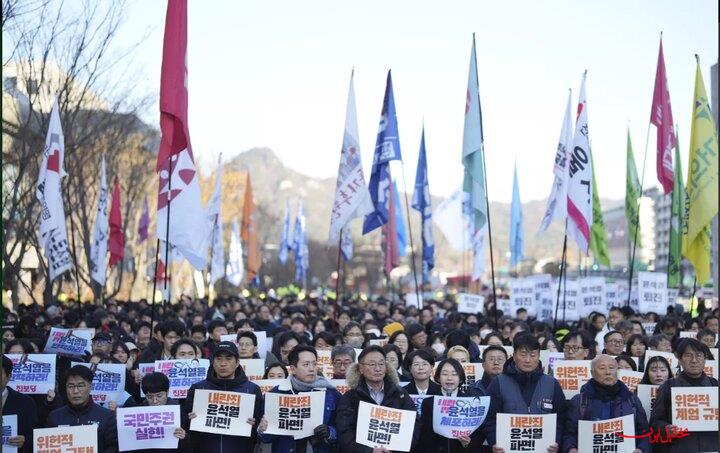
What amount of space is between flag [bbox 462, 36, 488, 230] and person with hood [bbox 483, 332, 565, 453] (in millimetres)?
8077

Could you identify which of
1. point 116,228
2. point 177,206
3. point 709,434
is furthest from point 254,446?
point 116,228

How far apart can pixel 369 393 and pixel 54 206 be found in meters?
11.5

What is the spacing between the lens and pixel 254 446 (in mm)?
9133

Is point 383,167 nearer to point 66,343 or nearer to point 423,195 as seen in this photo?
point 66,343

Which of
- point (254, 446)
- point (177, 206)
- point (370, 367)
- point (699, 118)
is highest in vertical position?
point (699, 118)

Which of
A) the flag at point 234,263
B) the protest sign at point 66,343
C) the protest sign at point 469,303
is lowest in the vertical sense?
the protest sign at point 66,343

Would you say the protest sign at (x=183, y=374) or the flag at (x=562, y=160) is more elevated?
the flag at (x=562, y=160)

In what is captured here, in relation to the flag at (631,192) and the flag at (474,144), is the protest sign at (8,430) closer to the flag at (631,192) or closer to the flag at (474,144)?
the flag at (474,144)

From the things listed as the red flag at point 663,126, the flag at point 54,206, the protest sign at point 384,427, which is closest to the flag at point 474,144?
the red flag at point 663,126

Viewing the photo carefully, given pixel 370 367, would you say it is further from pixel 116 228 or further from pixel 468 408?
pixel 116 228

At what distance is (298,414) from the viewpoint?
28.3ft

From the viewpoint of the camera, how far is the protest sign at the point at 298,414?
8617 mm

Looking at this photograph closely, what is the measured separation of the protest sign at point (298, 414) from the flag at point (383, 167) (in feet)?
34.8

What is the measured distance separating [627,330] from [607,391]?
6.07 m
